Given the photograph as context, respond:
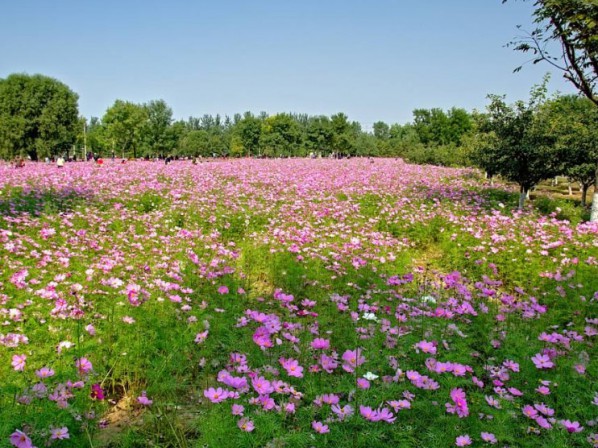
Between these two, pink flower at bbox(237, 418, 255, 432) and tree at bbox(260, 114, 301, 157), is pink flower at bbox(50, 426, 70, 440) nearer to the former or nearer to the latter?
pink flower at bbox(237, 418, 255, 432)

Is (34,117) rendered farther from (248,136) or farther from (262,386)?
(262,386)

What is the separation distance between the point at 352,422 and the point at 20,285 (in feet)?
10.3

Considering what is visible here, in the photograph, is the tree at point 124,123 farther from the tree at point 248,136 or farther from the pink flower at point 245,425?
the pink flower at point 245,425

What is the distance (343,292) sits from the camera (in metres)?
4.76

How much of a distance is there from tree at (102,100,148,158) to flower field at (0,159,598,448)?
4504cm

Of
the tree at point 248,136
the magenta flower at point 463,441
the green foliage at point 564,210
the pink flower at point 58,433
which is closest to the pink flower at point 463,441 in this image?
the magenta flower at point 463,441

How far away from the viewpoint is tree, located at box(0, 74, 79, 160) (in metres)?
39.2

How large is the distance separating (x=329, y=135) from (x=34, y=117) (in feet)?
122

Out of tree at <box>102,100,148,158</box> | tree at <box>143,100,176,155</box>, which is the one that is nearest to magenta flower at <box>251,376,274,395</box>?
tree at <box>102,100,148,158</box>

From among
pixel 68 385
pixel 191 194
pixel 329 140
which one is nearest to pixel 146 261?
pixel 68 385

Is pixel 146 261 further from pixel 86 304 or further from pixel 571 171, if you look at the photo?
pixel 571 171

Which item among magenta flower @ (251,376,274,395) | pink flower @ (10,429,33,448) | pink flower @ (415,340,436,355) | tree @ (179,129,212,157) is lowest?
pink flower @ (10,429,33,448)

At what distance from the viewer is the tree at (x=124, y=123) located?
47.4 meters

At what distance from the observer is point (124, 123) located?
47.2m
